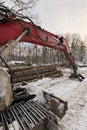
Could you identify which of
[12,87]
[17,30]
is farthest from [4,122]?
[17,30]

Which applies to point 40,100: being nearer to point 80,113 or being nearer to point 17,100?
point 17,100

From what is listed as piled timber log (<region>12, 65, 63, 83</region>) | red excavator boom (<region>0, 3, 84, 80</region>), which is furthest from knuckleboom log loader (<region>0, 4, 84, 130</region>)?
piled timber log (<region>12, 65, 63, 83</region>)

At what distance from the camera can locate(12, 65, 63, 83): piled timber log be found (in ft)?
32.2

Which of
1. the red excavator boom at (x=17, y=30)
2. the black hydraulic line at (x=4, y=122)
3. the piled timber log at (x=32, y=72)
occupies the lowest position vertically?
the black hydraulic line at (x=4, y=122)

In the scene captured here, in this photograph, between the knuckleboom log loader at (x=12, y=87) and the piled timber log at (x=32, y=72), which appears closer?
the knuckleboom log loader at (x=12, y=87)

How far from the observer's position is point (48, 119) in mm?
3471

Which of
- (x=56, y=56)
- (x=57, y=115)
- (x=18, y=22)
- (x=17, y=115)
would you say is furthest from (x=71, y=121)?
(x=56, y=56)

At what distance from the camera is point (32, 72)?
1066cm

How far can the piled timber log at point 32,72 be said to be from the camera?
32.2 ft

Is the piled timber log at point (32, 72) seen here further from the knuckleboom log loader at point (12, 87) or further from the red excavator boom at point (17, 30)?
the knuckleboom log loader at point (12, 87)

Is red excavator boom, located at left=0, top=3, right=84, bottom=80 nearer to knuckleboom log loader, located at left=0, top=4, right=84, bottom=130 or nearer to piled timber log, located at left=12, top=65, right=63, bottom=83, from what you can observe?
knuckleboom log loader, located at left=0, top=4, right=84, bottom=130

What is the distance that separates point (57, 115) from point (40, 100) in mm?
564

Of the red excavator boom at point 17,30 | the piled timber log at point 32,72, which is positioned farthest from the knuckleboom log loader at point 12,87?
the piled timber log at point 32,72

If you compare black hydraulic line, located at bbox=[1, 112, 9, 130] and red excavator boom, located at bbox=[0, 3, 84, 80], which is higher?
red excavator boom, located at bbox=[0, 3, 84, 80]
